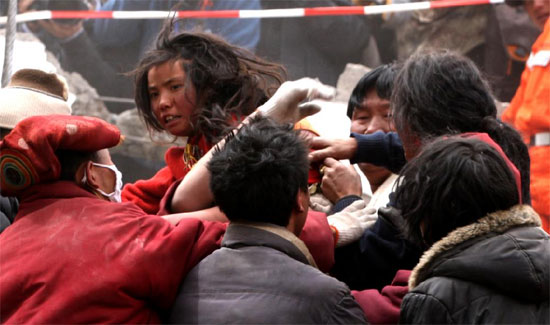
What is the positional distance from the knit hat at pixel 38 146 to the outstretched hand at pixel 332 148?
2.53 ft

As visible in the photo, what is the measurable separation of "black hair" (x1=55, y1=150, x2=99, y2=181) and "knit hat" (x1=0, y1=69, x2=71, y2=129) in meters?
0.75

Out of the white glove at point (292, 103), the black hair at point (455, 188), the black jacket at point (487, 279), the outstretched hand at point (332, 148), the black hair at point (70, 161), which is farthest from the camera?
the outstretched hand at point (332, 148)

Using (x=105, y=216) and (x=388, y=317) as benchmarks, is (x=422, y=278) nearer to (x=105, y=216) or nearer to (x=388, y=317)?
(x=388, y=317)

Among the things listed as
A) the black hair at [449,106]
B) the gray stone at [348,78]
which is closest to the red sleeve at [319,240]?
the black hair at [449,106]

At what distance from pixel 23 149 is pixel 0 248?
0.26 metres

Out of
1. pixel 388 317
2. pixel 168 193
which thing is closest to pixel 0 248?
pixel 168 193

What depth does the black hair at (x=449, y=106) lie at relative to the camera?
230 centimetres

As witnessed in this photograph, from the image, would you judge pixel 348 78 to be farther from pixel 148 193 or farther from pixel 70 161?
pixel 70 161

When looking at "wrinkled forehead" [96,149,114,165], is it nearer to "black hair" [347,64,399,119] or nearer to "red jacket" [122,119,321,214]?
"red jacket" [122,119,321,214]

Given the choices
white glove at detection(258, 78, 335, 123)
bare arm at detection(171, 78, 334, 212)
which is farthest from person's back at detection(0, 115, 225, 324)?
white glove at detection(258, 78, 335, 123)

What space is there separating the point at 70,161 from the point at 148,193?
67 cm

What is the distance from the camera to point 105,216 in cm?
207

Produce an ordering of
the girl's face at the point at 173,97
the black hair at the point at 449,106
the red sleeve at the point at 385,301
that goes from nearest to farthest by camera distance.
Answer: the red sleeve at the point at 385,301
the black hair at the point at 449,106
the girl's face at the point at 173,97

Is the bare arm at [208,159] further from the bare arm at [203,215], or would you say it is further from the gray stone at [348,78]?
the gray stone at [348,78]
